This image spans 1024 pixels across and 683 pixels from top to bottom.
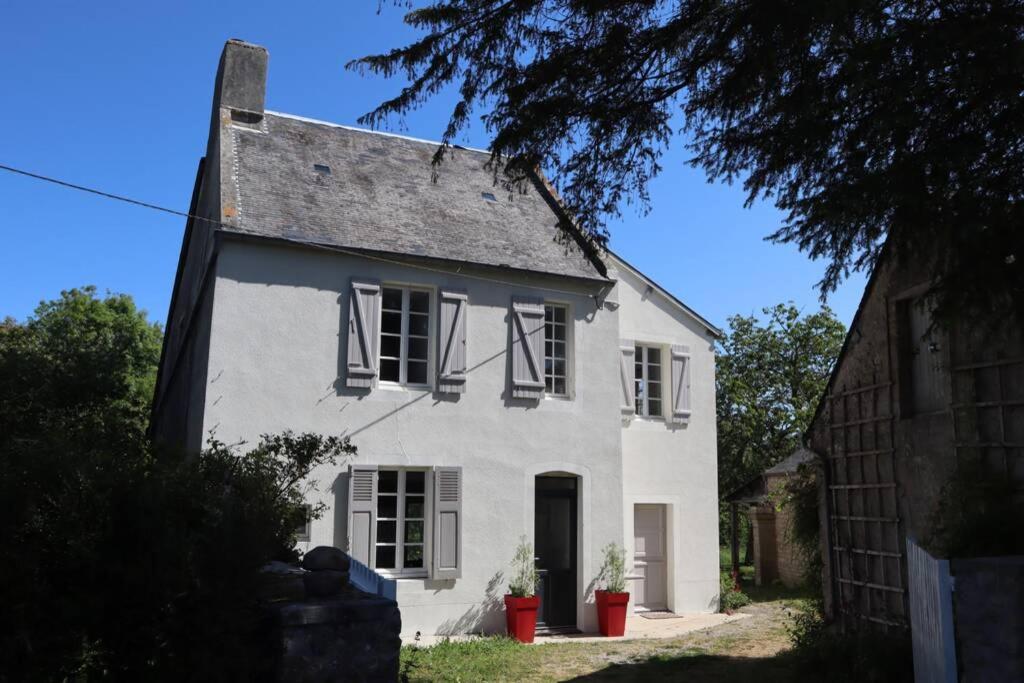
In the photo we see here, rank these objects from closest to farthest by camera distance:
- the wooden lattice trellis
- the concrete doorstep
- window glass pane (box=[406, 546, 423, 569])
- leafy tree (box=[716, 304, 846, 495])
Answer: the wooden lattice trellis < the concrete doorstep < window glass pane (box=[406, 546, 423, 569]) < leafy tree (box=[716, 304, 846, 495])

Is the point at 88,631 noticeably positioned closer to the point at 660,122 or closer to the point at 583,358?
the point at 660,122

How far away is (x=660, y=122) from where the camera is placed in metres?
6.44

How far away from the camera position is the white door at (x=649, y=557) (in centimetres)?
1380

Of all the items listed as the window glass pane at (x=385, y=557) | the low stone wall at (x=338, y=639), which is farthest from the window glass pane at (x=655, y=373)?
the low stone wall at (x=338, y=639)

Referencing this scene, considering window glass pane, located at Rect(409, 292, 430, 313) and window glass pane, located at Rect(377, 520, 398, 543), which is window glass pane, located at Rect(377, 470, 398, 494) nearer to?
window glass pane, located at Rect(377, 520, 398, 543)

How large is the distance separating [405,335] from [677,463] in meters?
5.20

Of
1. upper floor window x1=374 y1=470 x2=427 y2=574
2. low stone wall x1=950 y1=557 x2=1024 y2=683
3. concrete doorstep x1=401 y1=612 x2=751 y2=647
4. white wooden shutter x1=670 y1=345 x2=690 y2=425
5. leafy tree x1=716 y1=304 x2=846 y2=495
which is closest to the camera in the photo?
low stone wall x1=950 y1=557 x2=1024 y2=683

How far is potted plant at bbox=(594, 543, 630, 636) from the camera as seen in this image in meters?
12.1

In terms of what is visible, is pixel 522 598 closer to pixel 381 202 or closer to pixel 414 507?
pixel 414 507

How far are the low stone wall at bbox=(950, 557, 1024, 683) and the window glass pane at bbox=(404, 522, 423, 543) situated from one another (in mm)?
7162

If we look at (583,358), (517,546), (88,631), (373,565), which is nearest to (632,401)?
(583,358)

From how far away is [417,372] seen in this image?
12117 mm

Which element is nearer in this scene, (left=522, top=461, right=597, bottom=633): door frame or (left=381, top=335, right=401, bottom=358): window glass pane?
(left=381, top=335, right=401, bottom=358): window glass pane

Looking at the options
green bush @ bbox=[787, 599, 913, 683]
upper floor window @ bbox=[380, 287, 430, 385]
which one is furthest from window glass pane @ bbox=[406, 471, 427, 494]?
green bush @ bbox=[787, 599, 913, 683]
